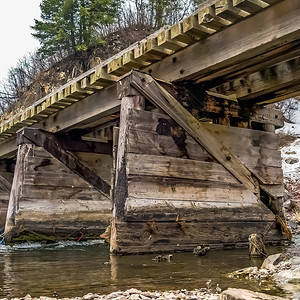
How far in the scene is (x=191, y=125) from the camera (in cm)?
730

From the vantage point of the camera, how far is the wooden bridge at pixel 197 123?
604 centimetres

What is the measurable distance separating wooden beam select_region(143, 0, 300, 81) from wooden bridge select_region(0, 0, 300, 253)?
0.6 inches

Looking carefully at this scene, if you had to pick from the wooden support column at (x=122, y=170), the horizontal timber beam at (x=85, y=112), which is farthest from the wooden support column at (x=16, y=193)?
the wooden support column at (x=122, y=170)

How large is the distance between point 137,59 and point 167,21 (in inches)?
901

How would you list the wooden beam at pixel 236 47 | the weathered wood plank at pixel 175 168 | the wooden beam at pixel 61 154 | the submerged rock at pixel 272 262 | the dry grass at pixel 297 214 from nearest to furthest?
the submerged rock at pixel 272 262 < the wooden beam at pixel 236 47 < the weathered wood plank at pixel 175 168 < the wooden beam at pixel 61 154 < the dry grass at pixel 297 214

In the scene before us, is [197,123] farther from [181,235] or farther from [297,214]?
[297,214]

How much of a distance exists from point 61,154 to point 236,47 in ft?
23.0

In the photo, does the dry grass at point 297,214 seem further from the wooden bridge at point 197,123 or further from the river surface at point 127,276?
the river surface at point 127,276

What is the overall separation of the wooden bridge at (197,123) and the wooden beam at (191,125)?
0.07ft

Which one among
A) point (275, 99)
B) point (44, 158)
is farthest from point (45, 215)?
point (275, 99)

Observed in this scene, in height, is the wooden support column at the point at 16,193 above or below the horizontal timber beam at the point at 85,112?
below

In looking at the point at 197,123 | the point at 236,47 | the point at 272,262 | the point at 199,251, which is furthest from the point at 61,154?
the point at 272,262

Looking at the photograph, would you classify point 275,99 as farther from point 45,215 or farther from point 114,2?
point 114,2

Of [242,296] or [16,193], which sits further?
[16,193]
